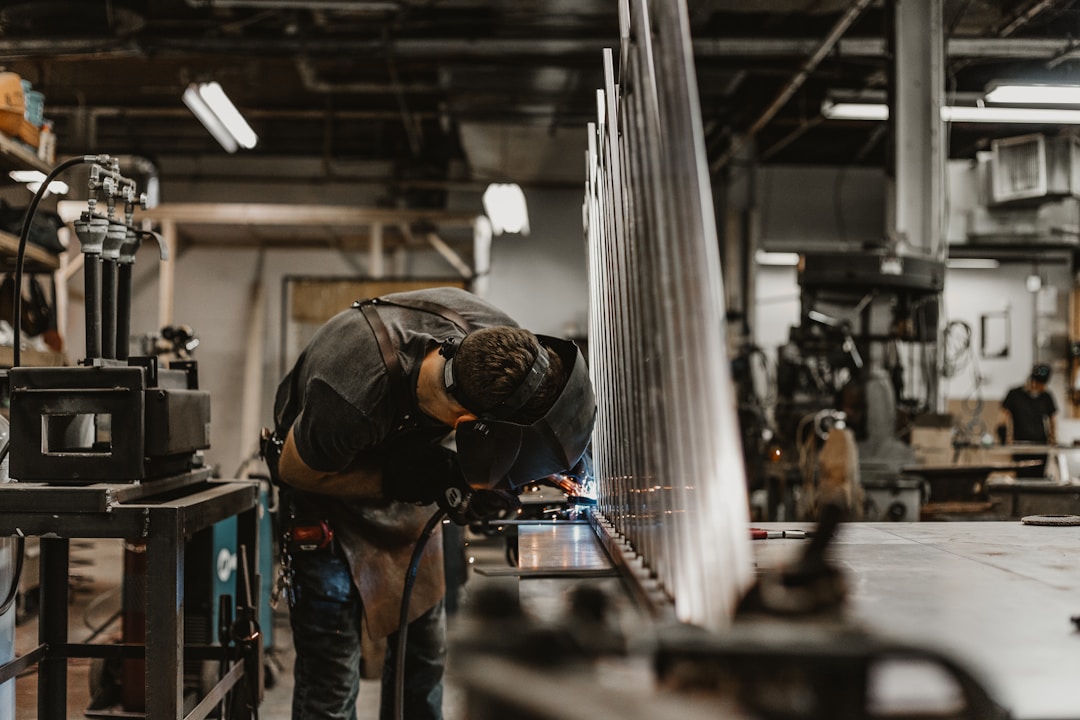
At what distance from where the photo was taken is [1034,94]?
17.1 ft

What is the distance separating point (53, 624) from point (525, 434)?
1.42 meters

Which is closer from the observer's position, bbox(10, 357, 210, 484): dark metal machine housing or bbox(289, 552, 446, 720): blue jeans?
bbox(10, 357, 210, 484): dark metal machine housing

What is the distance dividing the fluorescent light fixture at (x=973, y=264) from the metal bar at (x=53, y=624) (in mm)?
8689

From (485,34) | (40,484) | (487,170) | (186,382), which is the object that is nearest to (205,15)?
(485,34)

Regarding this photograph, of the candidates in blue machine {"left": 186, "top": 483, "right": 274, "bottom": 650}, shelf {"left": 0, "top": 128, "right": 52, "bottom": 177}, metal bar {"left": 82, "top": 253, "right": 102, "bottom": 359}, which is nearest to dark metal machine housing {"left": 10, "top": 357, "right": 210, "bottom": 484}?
metal bar {"left": 82, "top": 253, "right": 102, "bottom": 359}

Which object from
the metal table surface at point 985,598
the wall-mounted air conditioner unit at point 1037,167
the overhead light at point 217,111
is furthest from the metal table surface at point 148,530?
the wall-mounted air conditioner unit at point 1037,167

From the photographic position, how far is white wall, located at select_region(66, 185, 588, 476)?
761 cm

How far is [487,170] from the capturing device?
7.22 meters

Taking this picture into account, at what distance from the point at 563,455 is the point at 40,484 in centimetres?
97

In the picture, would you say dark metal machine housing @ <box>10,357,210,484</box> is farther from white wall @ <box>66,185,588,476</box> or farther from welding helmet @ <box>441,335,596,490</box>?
white wall @ <box>66,185,588,476</box>

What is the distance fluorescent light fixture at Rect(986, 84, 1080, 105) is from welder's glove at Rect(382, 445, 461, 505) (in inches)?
190

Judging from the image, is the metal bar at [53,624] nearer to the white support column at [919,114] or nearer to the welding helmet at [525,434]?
the welding helmet at [525,434]

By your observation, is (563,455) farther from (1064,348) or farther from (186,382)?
(1064,348)

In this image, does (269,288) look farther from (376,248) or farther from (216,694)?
(216,694)
